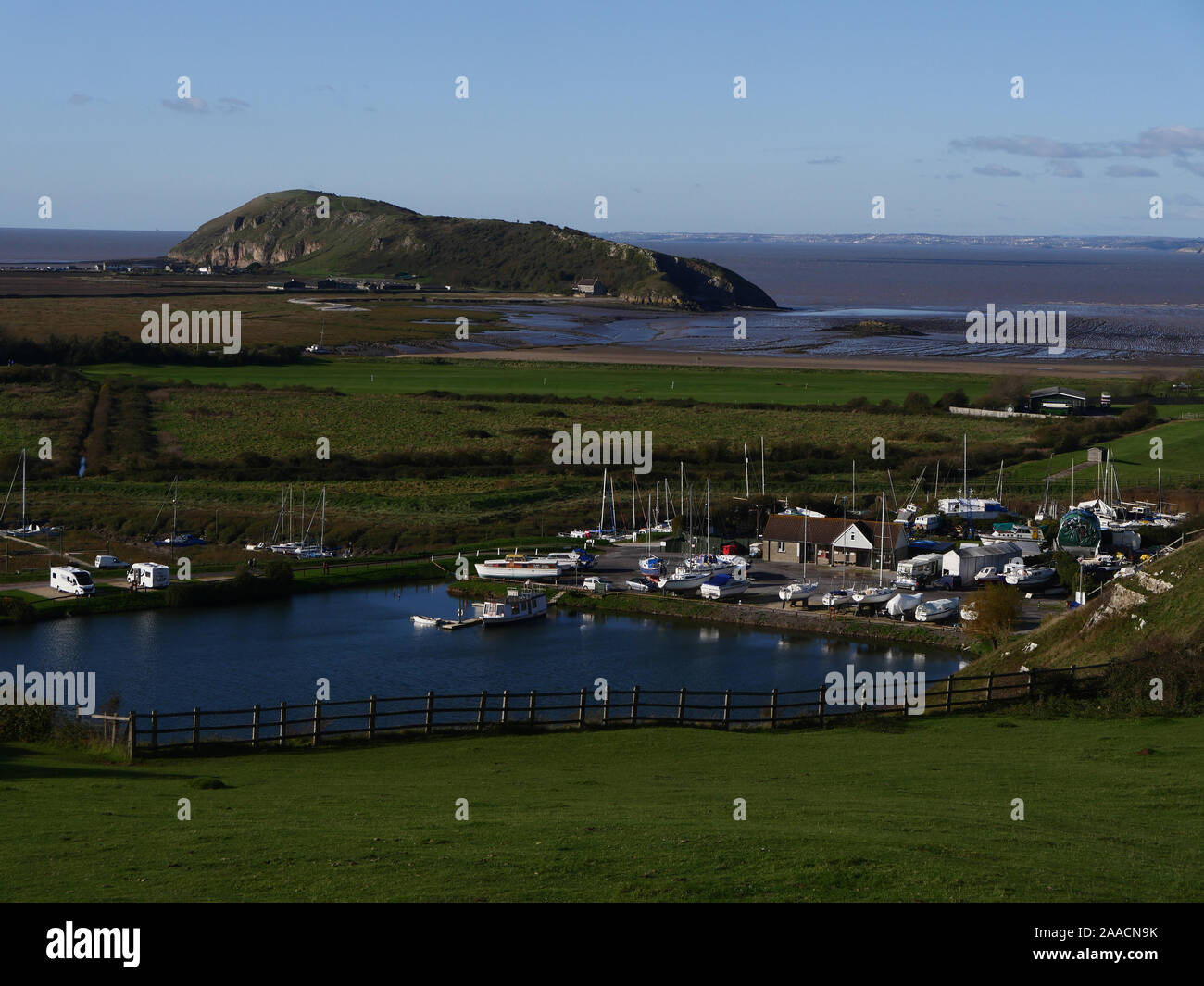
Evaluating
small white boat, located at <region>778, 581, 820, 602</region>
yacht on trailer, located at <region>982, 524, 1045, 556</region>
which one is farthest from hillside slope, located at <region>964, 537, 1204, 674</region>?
yacht on trailer, located at <region>982, 524, 1045, 556</region>

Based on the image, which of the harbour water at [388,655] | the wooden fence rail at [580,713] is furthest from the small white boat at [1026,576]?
the wooden fence rail at [580,713]

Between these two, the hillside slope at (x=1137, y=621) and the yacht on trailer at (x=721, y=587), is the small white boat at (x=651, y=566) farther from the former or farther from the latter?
the hillside slope at (x=1137, y=621)

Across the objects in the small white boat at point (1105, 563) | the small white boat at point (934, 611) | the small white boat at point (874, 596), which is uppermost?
the small white boat at point (1105, 563)

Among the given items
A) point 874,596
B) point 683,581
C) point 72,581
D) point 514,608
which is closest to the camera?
point 874,596

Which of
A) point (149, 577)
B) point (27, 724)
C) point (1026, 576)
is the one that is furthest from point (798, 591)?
point (27, 724)

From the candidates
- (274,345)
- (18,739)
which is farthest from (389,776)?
(274,345)

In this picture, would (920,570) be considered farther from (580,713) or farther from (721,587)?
(580,713)
